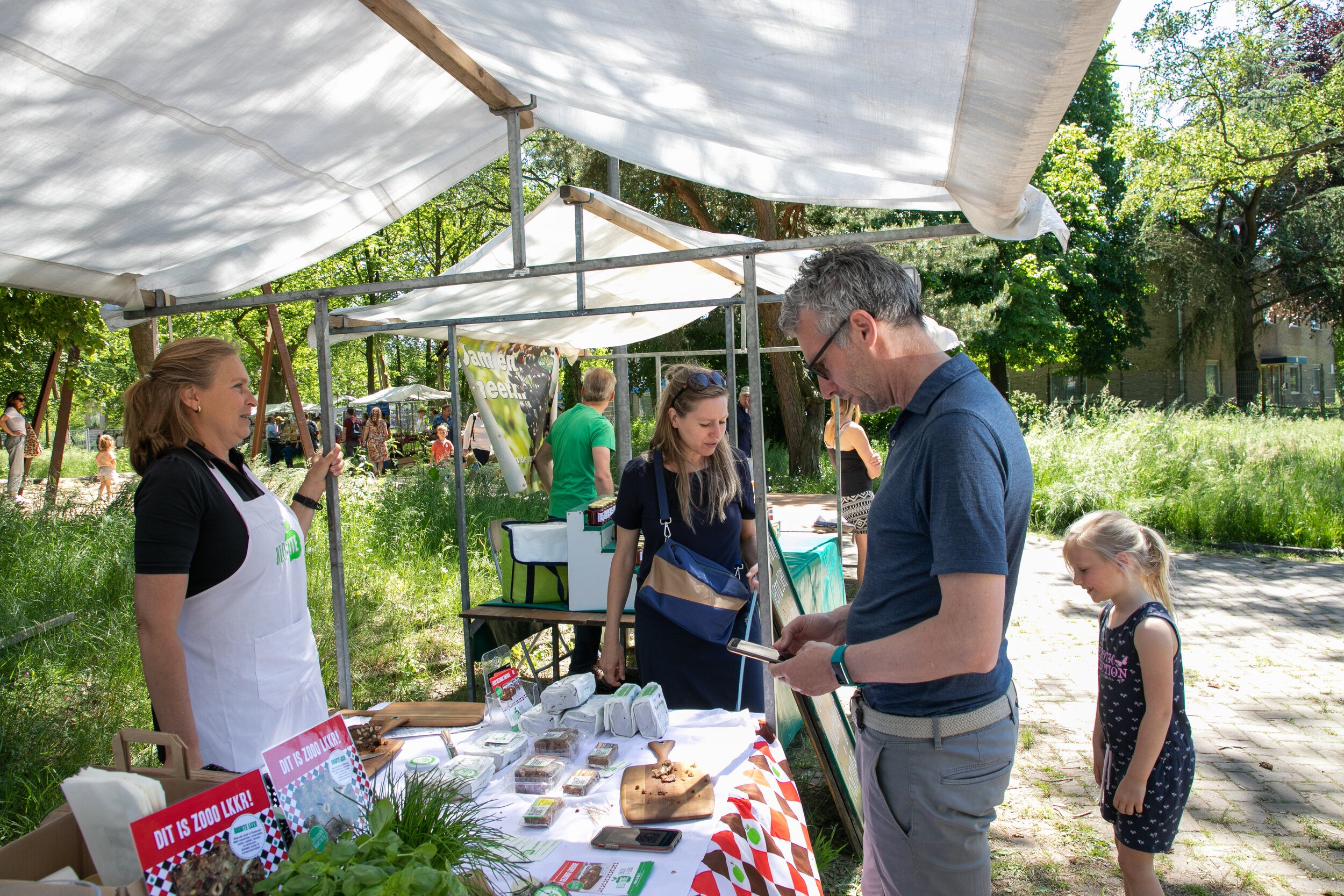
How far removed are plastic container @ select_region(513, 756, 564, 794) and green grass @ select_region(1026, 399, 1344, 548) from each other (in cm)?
908

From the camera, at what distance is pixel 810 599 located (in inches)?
178

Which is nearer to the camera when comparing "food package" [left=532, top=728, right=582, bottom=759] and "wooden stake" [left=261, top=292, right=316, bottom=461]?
"food package" [left=532, top=728, right=582, bottom=759]

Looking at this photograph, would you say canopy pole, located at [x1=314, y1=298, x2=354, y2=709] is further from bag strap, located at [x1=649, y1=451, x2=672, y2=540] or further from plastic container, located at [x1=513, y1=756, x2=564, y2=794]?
plastic container, located at [x1=513, y1=756, x2=564, y2=794]

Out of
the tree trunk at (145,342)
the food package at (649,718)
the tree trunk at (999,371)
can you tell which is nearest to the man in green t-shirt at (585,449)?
the food package at (649,718)

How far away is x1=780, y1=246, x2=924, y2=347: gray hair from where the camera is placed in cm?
158

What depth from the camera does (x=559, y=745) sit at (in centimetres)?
213

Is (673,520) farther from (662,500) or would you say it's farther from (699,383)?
(699,383)

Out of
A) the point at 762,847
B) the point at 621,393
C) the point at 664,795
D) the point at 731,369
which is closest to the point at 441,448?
the point at 621,393

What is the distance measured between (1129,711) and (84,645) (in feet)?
18.2

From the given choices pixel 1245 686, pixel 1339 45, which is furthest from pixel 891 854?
pixel 1339 45

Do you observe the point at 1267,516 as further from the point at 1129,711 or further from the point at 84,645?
the point at 84,645

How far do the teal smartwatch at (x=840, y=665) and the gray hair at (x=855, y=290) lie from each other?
61 cm

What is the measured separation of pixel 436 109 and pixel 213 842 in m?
2.55

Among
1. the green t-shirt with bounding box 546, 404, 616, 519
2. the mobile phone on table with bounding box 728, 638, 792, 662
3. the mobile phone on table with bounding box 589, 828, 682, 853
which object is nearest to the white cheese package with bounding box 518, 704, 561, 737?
the mobile phone on table with bounding box 589, 828, 682, 853
